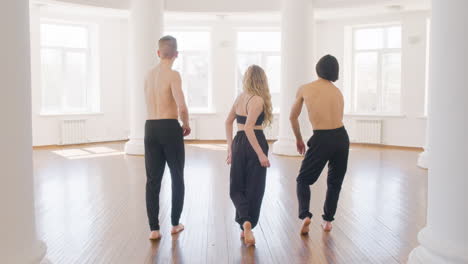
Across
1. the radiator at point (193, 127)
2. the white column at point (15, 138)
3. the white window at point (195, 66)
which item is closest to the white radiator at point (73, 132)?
the radiator at point (193, 127)

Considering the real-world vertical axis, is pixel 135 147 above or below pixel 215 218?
above

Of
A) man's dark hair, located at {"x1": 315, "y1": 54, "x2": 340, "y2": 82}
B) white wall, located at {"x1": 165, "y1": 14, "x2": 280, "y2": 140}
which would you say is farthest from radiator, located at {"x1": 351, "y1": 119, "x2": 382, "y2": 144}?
man's dark hair, located at {"x1": 315, "y1": 54, "x2": 340, "y2": 82}

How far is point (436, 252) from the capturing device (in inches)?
101

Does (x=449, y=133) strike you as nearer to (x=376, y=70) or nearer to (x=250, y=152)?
(x=250, y=152)

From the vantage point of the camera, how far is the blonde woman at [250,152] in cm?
346

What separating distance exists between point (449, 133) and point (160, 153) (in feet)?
6.83

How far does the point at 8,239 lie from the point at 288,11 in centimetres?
771

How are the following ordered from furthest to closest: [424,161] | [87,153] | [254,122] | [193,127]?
[193,127] < [87,153] < [424,161] < [254,122]

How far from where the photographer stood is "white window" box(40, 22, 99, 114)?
10969 mm

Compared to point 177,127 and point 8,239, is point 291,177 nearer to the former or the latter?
point 177,127

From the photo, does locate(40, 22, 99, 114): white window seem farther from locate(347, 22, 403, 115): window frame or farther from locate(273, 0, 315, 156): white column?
locate(347, 22, 403, 115): window frame

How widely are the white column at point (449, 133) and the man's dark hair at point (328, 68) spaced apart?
3.53 ft

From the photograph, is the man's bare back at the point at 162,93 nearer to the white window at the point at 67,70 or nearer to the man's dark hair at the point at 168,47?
the man's dark hair at the point at 168,47

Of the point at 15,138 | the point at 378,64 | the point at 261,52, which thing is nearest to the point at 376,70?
the point at 378,64
